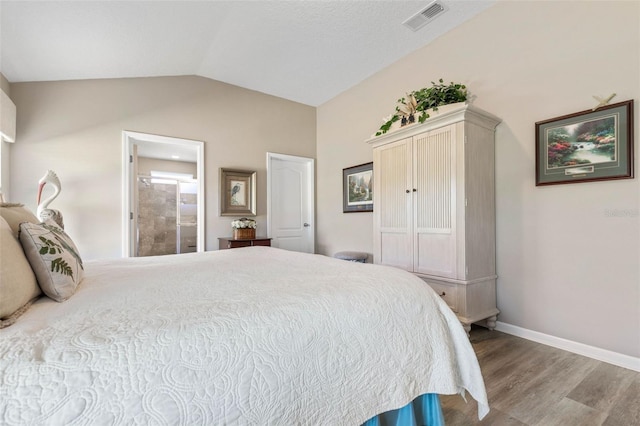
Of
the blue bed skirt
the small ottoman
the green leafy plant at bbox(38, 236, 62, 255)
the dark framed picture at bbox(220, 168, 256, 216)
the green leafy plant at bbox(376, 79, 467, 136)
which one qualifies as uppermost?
the green leafy plant at bbox(376, 79, 467, 136)

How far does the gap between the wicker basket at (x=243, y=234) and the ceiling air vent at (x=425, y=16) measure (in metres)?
2.99

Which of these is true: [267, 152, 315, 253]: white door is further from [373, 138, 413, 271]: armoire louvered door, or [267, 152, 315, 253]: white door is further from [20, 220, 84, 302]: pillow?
[20, 220, 84, 302]: pillow

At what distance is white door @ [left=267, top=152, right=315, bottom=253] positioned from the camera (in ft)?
14.6

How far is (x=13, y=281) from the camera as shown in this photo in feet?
2.62

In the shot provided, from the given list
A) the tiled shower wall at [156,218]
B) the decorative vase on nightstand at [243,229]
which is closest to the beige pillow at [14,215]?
the decorative vase on nightstand at [243,229]

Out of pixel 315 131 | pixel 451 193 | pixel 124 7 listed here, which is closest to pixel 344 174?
pixel 315 131

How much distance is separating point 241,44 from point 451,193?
2.72 m

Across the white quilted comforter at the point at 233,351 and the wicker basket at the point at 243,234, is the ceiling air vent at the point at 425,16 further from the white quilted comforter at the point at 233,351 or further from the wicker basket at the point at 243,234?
the wicker basket at the point at 243,234

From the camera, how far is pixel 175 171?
20.6ft

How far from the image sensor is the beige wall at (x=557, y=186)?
1.94 meters

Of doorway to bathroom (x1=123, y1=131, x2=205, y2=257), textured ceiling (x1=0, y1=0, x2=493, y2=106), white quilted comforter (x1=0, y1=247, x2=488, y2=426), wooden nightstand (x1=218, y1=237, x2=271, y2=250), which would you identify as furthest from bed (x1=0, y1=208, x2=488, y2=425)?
doorway to bathroom (x1=123, y1=131, x2=205, y2=257)

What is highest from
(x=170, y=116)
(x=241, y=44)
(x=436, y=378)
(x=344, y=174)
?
(x=241, y=44)

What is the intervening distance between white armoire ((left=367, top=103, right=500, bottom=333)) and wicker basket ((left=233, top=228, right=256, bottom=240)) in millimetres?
1979

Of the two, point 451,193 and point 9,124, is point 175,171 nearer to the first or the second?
point 9,124
